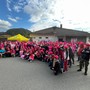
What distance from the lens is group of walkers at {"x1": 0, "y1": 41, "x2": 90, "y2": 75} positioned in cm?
860

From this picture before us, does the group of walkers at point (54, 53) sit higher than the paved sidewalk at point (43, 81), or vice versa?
the group of walkers at point (54, 53)

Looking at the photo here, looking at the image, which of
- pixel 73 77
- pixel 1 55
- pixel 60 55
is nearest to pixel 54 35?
pixel 1 55

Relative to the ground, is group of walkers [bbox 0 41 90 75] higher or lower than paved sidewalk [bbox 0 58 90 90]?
higher

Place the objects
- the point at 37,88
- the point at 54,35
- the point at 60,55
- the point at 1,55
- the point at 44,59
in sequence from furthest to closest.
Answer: the point at 54,35 → the point at 1,55 → the point at 44,59 → the point at 60,55 → the point at 37,88

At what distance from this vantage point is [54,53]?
34.6ft

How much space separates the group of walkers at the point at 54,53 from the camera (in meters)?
8.60

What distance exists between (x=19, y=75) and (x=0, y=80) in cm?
119

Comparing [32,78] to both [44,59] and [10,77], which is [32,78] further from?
[44,59]

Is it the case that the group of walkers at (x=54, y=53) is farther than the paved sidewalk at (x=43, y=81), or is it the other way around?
the group of walkers at (x=54, y=53)

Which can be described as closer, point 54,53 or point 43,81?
point 43,81

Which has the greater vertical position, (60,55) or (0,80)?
(60,55)

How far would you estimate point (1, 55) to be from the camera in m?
15.2

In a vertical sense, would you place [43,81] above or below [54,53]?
below

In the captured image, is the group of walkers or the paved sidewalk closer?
the paved sidewalk
